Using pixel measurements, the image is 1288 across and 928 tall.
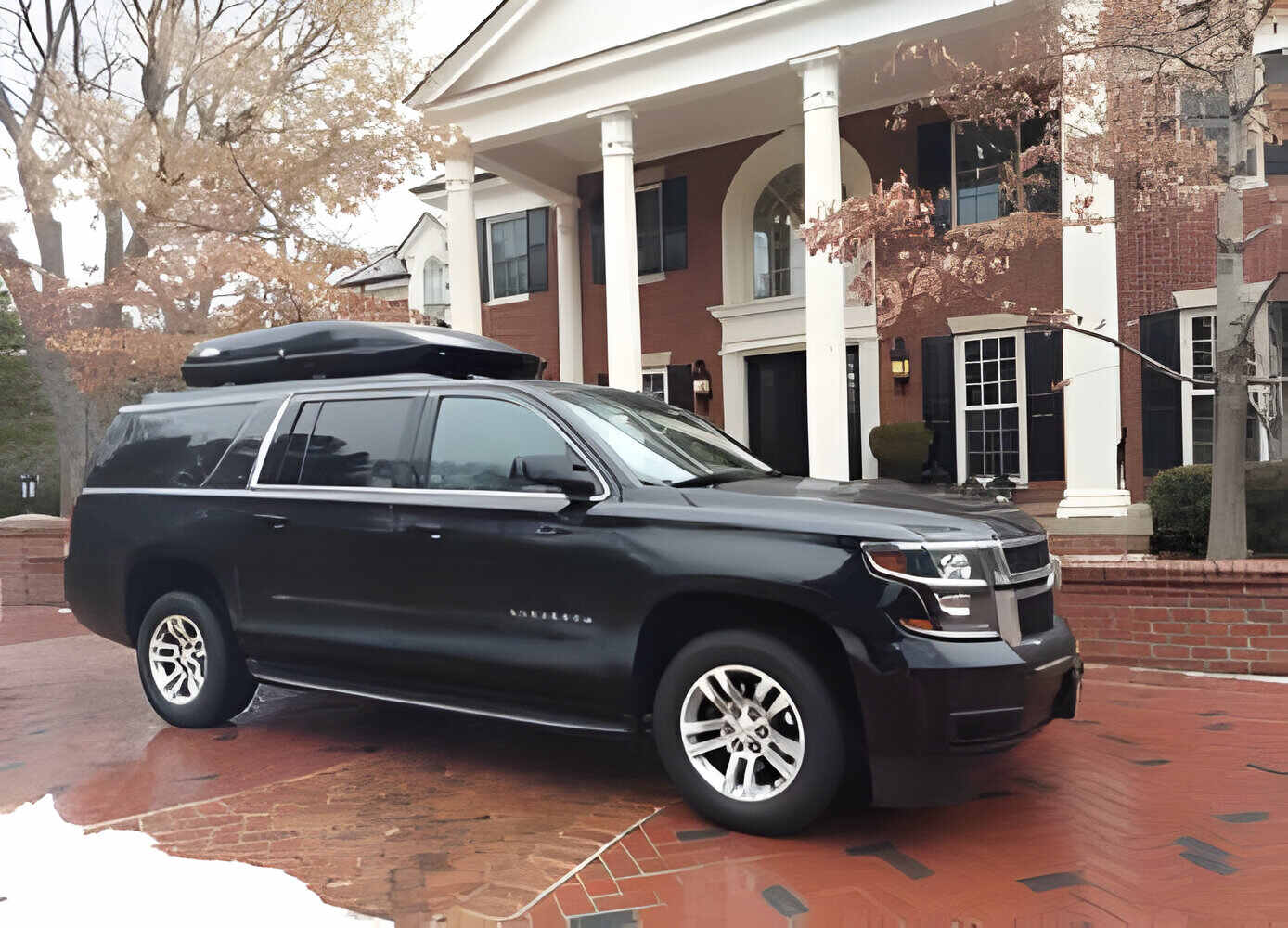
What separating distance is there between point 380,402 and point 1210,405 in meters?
12.6

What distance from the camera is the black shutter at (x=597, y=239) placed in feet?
64.5

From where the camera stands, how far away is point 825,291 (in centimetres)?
1324

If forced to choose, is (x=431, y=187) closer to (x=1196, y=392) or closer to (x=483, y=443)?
(x=1196, y=392)

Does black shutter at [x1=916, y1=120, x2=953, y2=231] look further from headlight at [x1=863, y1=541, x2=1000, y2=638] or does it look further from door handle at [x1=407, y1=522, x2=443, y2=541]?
headlight at [x1=863, y1=541, x2=1000, y2=638]

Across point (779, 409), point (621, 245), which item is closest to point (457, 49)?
point (621, 245)

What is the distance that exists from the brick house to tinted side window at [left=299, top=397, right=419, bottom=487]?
5.24m

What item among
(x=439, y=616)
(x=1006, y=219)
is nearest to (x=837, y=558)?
(x=439, y=616)

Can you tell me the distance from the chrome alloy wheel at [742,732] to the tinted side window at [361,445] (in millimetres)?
1917

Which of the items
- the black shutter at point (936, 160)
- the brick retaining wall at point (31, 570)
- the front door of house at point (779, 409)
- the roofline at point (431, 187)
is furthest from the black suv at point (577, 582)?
the roofline at point (431, 187)

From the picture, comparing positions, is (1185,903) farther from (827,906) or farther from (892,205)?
(892,205)

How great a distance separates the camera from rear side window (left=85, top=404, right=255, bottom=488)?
237 inches

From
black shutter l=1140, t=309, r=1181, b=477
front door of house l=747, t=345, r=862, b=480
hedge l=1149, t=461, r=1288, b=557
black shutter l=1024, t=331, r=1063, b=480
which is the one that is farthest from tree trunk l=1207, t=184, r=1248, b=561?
front door of house l=747, t=345, r=862, b=480

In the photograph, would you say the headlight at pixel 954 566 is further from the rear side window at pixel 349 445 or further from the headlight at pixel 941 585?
the rear side window at pixel 349 445

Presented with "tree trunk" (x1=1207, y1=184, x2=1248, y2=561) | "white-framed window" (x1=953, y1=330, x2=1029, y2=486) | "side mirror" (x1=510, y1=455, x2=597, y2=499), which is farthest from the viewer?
"white-framed window" (x1=953, y1=330, x2=1029, y2=486)
